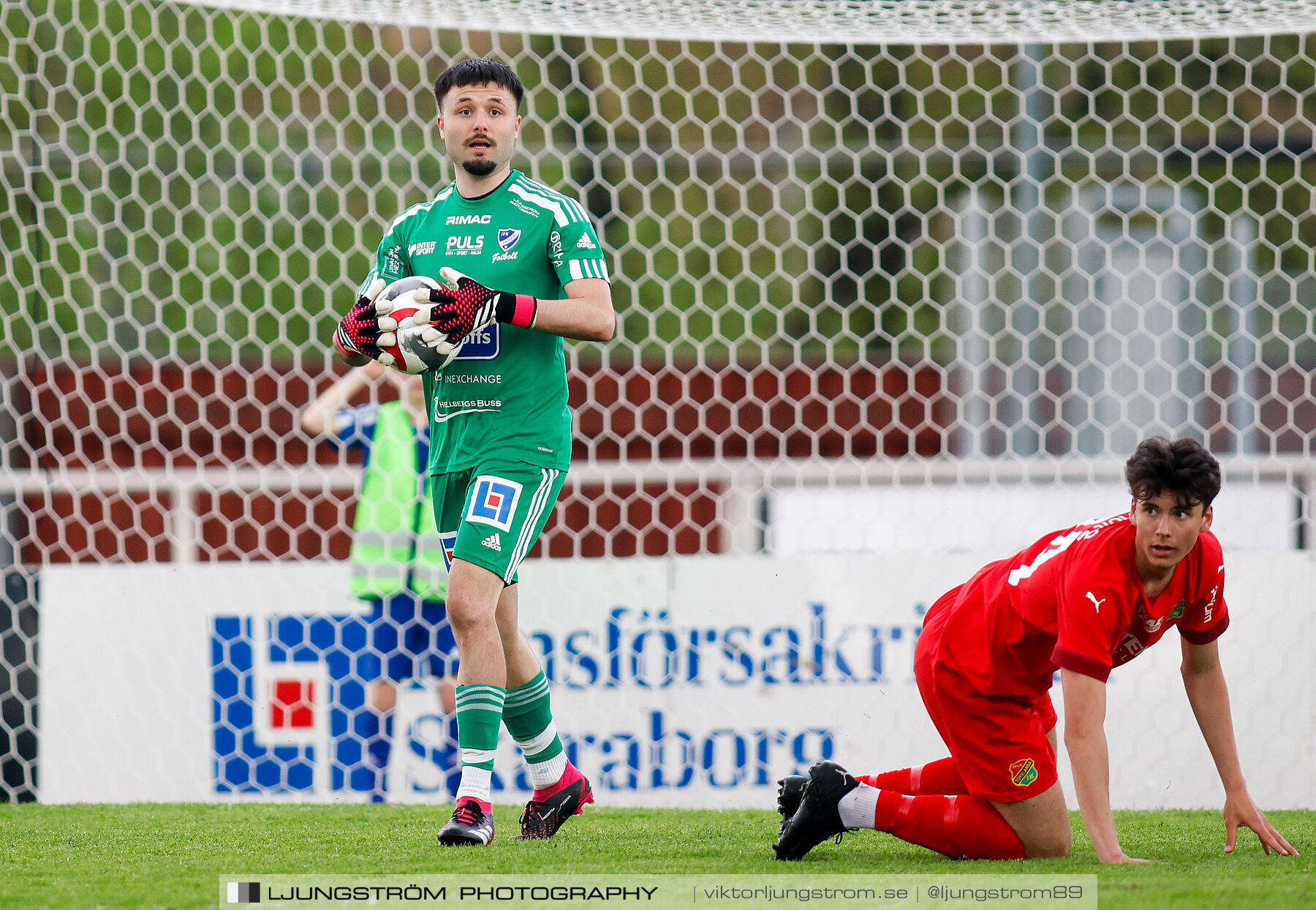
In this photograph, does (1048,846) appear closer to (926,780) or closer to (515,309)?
(926,780)

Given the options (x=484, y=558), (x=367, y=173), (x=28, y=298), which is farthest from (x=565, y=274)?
(x=367, y=173)

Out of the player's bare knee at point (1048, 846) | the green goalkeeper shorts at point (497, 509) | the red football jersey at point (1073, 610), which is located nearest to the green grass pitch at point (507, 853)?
the player's bare knee at point (1048, 846)

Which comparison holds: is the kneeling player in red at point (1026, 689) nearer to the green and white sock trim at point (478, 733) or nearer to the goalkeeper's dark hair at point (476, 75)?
the green and white sock trim at point (478, 733)

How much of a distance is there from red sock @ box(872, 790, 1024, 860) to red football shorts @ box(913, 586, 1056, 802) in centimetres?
4

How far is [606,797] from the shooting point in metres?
4.62

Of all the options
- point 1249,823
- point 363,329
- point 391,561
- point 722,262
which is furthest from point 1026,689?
point 722,262

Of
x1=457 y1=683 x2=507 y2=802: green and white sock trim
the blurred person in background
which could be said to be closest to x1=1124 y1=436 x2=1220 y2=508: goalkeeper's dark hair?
x1=457 y1=683 x2=507 y2=802: green and white sock trim

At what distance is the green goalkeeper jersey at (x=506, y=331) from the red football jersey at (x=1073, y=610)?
103 cm

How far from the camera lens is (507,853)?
2.96 metres

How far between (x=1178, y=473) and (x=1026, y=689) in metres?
0.62

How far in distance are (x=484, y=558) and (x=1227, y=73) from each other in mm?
6440

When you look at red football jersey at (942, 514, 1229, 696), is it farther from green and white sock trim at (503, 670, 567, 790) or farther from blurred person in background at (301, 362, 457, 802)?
blurred person in background at (301, 362, 457, 802)

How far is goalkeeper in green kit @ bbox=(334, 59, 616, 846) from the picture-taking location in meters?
3.11

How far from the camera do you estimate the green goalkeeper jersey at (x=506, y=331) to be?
3258mm
